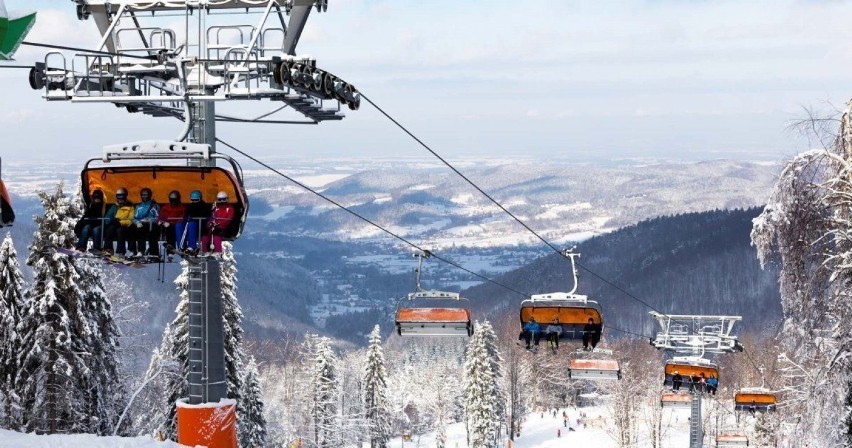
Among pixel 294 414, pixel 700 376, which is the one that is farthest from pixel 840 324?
A: pixel 294 414

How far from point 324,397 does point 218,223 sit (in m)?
47.7

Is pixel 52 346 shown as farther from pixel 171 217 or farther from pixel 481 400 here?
pixel 481 400

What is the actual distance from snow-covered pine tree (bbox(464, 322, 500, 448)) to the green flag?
219 feet

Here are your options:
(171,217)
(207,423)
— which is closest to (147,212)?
(171,217)

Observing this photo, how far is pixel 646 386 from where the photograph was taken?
9050 centimetres

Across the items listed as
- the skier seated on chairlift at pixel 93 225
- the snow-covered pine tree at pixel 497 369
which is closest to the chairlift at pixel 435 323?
the skier seated on chairlift at pixel 93 225

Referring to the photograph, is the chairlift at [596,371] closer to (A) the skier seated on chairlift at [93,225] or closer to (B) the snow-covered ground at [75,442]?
(B) the snow-covered ground at [75,442]

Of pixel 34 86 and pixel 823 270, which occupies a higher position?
pixel 34 86

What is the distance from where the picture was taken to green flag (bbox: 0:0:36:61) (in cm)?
865

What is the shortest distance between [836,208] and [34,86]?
11370mm

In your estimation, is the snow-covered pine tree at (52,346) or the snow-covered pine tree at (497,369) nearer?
the snow-covered pine tree at (52,346)

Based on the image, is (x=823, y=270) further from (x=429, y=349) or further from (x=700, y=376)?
(x=429, y=349)

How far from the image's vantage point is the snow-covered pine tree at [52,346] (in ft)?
97.8

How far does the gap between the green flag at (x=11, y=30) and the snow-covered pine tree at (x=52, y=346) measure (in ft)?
69.5
